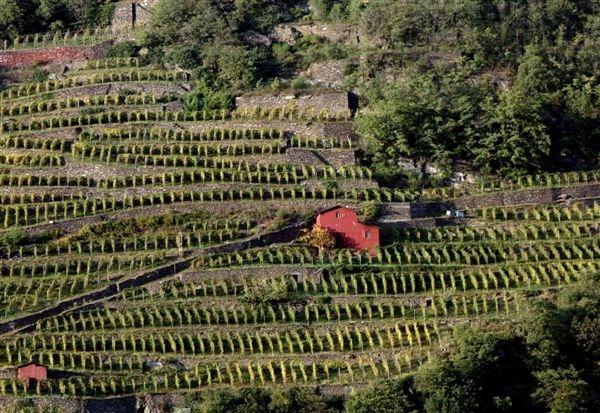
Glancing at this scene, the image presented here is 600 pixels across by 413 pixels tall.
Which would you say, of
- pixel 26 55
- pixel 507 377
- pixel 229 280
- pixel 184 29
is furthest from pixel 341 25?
pixel 507 377

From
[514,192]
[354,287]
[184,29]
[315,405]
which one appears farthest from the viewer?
[184,29]

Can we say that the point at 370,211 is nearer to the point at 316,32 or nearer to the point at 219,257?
the point at 219,257

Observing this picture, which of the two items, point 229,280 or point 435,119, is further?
point 435,119

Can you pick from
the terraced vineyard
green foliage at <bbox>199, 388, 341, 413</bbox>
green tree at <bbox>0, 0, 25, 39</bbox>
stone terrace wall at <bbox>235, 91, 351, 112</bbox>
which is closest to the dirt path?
the terraced vineyard

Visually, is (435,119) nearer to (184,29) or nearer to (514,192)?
(514,192)

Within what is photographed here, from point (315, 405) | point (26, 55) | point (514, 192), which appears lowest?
point (315, 405)

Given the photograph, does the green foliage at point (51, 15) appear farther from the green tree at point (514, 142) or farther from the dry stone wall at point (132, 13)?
the green tree at point (514, 142)
